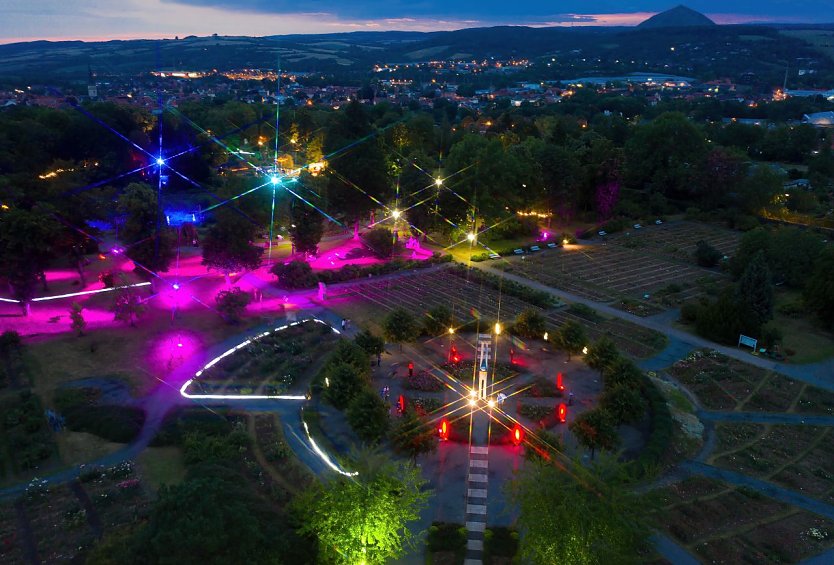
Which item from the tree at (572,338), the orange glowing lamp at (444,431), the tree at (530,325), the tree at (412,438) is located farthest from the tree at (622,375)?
the tree at (412,438)

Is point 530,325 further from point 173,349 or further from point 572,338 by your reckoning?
point 173,349

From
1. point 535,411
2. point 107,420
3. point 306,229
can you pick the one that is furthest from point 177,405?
point 306,229

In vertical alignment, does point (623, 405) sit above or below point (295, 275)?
below

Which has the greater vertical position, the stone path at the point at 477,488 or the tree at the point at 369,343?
the tree at the point at 369,343

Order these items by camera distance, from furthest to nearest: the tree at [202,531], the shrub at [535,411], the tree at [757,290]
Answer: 1. the tree at [757,290]
2. the shrub at [535,411]
3. the tree at [202,531]

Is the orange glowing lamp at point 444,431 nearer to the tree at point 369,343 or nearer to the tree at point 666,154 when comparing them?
the tree at point 369,343

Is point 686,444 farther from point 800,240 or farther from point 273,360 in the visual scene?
point 800,240
